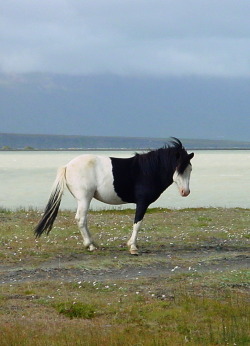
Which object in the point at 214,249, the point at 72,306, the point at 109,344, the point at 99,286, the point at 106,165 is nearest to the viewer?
the point at 109,344

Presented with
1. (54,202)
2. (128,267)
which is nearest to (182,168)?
(128,267)

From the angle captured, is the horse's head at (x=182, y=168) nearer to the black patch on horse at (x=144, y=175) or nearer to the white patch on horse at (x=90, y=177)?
the black patch on horse at (x=144, y=175)

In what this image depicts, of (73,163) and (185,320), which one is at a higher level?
(73,163)

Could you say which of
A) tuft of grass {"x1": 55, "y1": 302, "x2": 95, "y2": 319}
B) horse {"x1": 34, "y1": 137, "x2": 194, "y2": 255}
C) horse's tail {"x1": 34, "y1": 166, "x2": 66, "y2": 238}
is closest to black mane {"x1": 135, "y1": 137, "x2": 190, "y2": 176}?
horse {"x1": 34, "y1": 137, "x2": 194, "y2": 255}

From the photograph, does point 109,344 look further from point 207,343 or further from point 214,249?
point 214,249

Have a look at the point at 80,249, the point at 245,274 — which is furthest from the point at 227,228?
the point at 245,274

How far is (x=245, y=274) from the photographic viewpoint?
58.4 ft

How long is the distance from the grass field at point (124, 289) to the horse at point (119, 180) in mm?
1532

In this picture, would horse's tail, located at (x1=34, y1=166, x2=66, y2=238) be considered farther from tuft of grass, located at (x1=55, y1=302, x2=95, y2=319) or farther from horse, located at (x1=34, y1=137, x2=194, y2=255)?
tuft of grass, located at (x1=55, y1=302, x2=95, y2=319)

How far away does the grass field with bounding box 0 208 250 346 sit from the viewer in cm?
1205

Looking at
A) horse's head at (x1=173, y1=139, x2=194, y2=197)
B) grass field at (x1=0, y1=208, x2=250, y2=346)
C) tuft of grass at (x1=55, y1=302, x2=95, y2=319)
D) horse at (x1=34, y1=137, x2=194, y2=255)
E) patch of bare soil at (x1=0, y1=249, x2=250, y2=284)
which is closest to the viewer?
grass field at (x1=0, y1=208, x2=250, y2=346)

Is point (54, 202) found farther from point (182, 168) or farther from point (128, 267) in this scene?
point (182, 168)

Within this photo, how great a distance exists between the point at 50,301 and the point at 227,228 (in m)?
15.5

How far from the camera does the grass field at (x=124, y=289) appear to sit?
12.1 m
